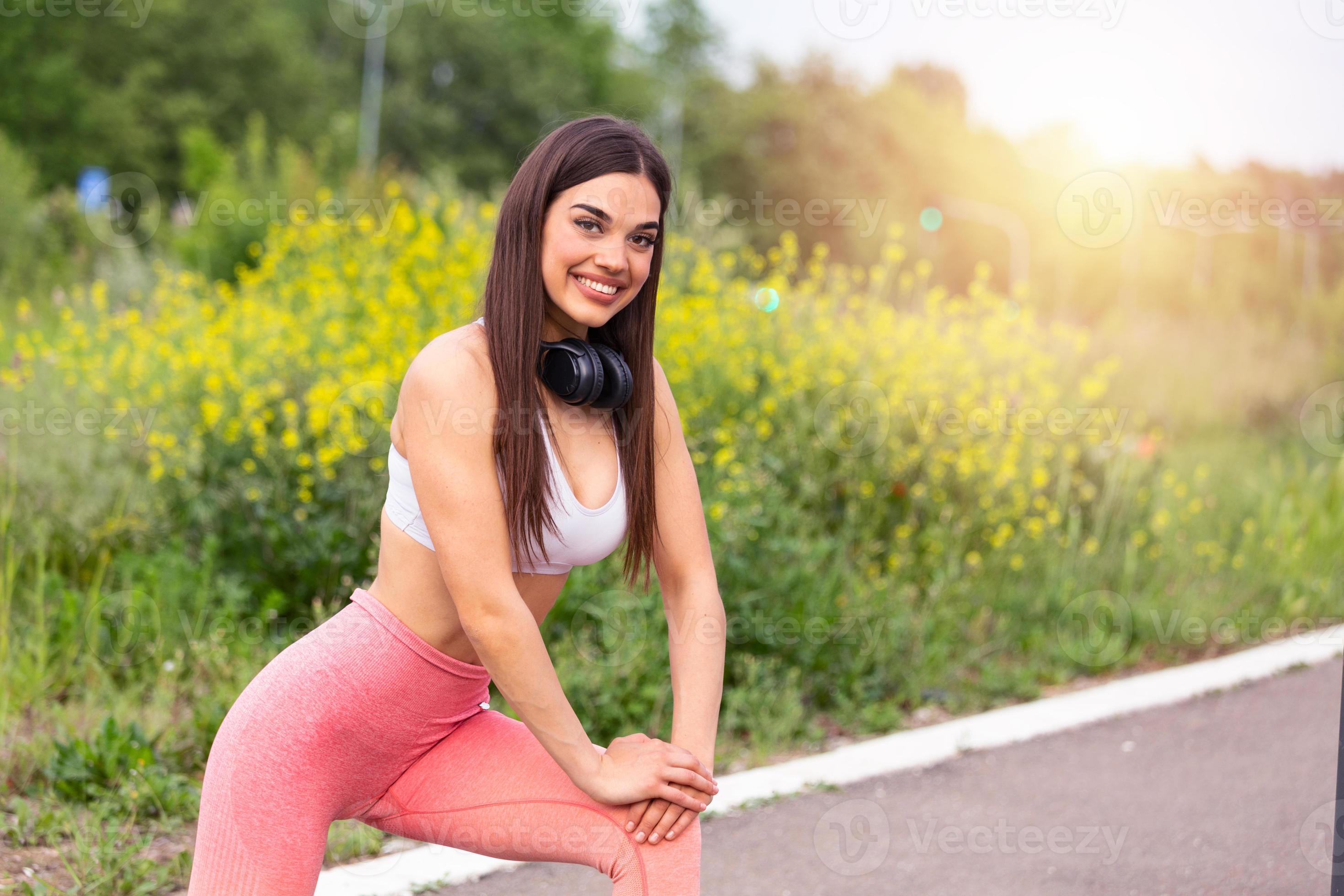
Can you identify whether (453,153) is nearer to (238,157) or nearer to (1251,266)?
(238,157)

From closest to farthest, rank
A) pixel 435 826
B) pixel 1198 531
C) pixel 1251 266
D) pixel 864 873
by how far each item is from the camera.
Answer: pixel 435 826
pixel 864 873
pixel 1198 531
pixel 1251 266

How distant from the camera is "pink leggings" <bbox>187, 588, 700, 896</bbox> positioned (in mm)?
1901

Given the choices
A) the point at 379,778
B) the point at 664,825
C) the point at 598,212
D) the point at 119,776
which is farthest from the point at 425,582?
the point at 119,776

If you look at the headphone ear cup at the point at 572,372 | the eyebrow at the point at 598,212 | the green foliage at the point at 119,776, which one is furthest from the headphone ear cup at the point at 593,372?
the green foliage at the point at 119,776

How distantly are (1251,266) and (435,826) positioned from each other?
18630mm

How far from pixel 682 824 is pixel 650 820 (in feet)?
0.20

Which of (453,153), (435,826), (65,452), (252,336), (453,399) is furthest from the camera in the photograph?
(453,153)

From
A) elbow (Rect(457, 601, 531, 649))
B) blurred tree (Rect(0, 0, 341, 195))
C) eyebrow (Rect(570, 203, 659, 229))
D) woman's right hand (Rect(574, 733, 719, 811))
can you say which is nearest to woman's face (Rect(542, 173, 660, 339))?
eyebrow (Rect(570, 203, 659, 229))

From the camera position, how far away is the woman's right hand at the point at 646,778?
1.91 m

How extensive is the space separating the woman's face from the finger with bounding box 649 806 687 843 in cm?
83

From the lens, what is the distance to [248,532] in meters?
4.89

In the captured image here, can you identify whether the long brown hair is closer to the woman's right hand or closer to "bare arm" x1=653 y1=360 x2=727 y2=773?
"bare arm" x1=653 y1=360 x2=727 y2=773

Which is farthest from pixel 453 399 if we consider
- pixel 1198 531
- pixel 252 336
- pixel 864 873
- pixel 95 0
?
pixel 95 0

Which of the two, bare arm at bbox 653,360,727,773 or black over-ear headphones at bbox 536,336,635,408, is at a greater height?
black over-ear headphones at bbox 536,336,635,408
